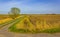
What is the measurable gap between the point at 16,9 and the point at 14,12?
6.15ft

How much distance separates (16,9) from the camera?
60062mm

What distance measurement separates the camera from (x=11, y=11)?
59.2m

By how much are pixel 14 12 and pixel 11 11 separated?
141 centimetres

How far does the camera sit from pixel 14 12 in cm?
5900

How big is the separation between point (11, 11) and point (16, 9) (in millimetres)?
2397
